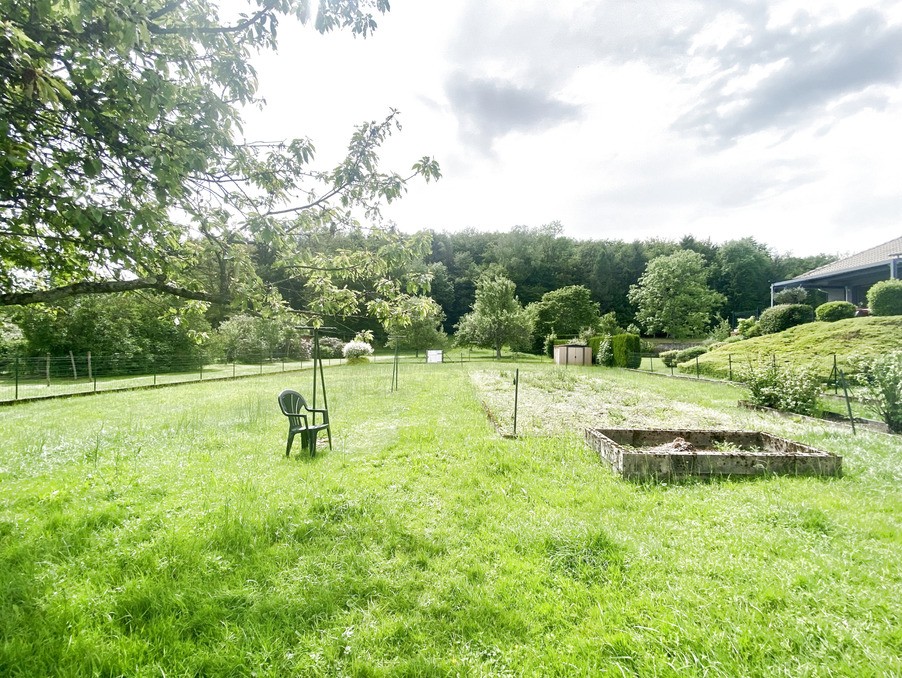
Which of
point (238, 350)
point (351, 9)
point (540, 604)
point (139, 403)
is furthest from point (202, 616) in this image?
point (238, 350)

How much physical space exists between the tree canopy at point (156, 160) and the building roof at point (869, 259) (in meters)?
27.9

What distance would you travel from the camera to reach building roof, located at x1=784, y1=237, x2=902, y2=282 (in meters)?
20.5

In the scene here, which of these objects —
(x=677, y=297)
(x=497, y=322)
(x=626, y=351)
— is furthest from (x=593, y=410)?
(x=677, y=297)

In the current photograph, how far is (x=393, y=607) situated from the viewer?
7.70 feet

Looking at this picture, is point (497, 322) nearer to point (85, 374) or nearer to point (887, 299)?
point (887, 299)

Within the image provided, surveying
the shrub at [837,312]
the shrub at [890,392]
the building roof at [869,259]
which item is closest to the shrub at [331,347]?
the shrub at [890,392]

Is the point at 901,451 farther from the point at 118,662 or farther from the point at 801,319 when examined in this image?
the point at 801,319

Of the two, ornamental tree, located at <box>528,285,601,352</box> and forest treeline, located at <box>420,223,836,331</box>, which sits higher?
forest treeline, located at <box>420,223,836,331</box>

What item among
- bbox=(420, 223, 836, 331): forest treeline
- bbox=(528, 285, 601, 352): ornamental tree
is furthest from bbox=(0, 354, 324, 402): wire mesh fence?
bbox=(420, 223, 836, 331): forest treeline

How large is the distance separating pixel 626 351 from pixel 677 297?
22.6m

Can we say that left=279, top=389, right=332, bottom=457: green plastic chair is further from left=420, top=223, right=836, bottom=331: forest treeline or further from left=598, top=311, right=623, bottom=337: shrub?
left=420, top=223, right=836, bottom=331: forest treeline

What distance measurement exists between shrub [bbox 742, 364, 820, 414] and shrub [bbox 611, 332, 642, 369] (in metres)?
13.3

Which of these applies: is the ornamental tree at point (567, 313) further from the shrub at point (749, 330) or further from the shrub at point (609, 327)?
the shrub at point (749, 330)

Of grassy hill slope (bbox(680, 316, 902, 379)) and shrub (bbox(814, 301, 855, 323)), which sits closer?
grassy hill slope (bbox(680, 316, 902, 379))
